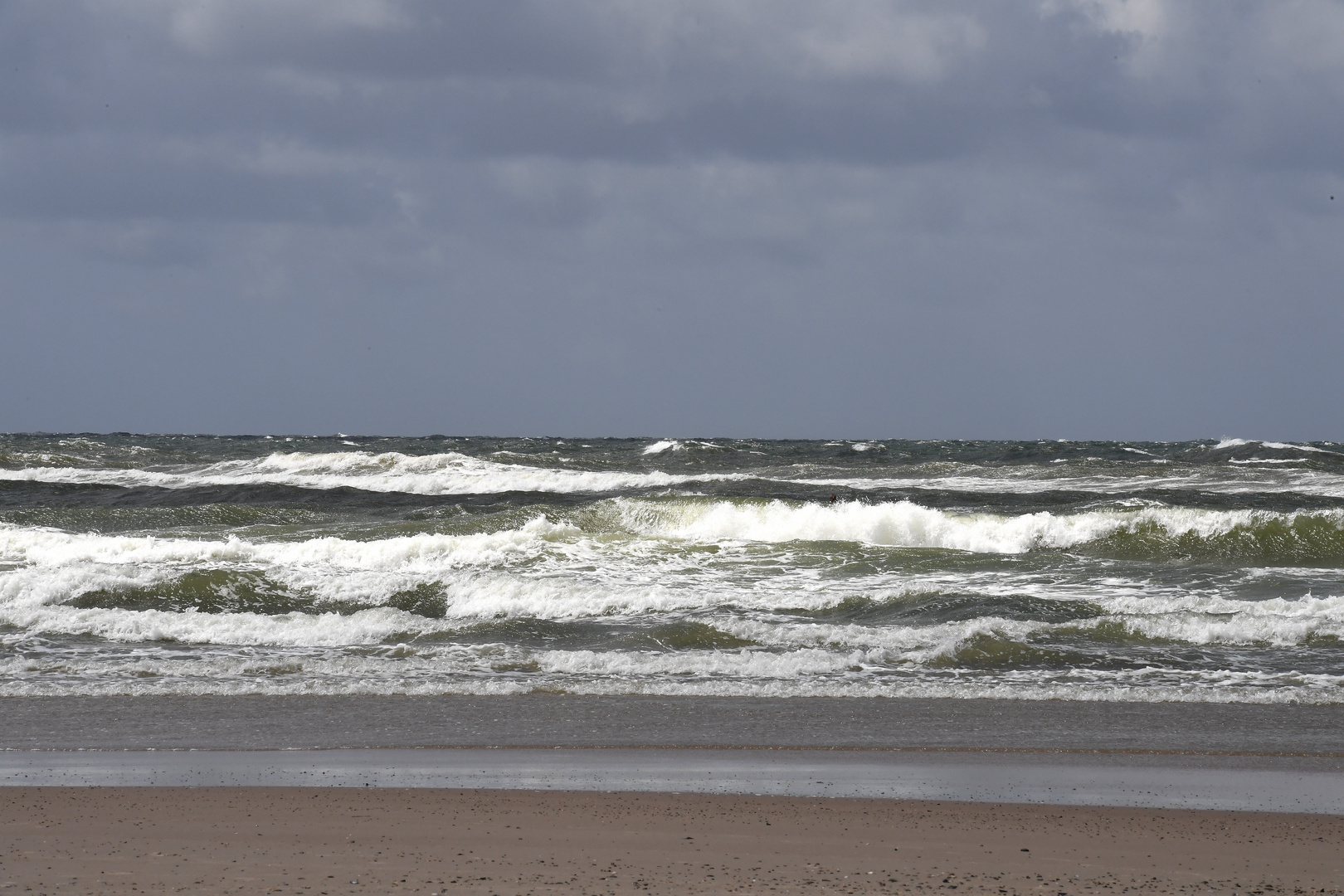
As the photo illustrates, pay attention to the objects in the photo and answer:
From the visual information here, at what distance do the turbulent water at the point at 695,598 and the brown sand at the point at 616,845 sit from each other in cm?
310

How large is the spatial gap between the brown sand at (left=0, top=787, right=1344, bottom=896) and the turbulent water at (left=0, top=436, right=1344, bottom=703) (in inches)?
122

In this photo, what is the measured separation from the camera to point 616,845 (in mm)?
4867

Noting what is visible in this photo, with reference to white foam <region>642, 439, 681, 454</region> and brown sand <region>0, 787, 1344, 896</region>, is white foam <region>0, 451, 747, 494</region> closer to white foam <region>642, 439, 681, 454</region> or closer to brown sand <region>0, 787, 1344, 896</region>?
white foam <region>642, 439, 681, 454</region>

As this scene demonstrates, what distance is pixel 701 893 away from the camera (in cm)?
421

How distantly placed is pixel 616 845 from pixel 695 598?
801cm

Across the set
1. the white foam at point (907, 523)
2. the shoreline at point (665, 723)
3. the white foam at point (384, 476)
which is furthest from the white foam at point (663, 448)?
the shoreline at point (665, 723)

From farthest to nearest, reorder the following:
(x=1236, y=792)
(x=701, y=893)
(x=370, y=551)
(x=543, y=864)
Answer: (x=370, y=551) < (x=1236, y=792) < (x=543, y=864) < (x=701, y=893)

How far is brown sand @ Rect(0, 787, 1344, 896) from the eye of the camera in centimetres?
435

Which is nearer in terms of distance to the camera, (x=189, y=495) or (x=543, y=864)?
(x=543, y=864)

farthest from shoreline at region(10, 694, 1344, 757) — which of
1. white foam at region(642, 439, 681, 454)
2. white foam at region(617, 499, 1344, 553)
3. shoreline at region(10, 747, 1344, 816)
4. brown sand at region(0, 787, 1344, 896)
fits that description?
white foam at region(642, 439, 681, 454)

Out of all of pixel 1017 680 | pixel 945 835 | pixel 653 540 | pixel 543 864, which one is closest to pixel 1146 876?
pixel 945 835

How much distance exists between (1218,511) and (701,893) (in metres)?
17.6

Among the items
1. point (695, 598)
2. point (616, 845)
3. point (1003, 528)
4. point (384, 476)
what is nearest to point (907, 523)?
point (1003, 528)

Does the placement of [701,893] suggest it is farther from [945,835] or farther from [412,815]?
[412,815]
